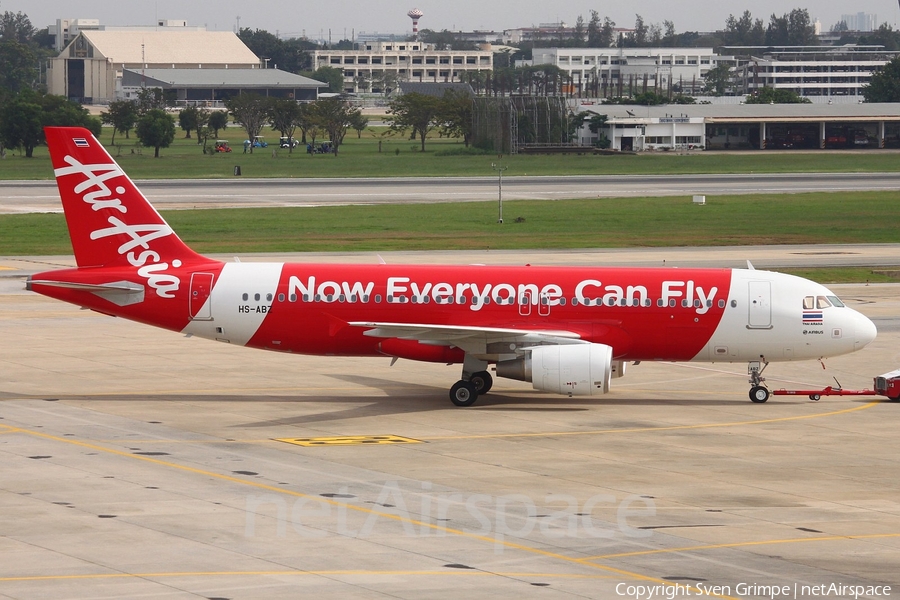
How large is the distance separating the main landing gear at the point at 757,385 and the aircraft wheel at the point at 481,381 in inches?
323

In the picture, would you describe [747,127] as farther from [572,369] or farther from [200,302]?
[200,302]

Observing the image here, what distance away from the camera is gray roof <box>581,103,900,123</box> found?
625 ft

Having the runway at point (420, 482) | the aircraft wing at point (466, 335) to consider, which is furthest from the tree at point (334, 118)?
the aircraft wing at point (466, 335)

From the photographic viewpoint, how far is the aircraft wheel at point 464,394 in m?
37.9

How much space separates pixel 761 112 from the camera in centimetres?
19088

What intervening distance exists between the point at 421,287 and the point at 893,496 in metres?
15.8

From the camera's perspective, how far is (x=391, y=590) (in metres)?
20.5

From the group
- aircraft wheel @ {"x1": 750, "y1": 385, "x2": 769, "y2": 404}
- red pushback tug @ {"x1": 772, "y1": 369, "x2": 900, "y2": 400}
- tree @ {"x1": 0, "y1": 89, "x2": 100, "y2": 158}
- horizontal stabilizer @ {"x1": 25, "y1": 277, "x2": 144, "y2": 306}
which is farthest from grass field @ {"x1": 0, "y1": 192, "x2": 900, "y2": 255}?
tree @ {"x1": 0, "y1": 89, "x2": 100, "y2": 158}

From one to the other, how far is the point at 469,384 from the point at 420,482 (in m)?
10.1

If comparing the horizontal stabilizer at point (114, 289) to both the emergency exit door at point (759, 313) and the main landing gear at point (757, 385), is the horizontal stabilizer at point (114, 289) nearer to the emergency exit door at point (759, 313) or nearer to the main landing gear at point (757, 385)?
the emergency exit door at point (759, 313)

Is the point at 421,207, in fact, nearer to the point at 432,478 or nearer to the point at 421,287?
the point at 421,287

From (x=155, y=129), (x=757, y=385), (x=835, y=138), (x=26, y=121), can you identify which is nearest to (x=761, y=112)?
(x=835, y=138)

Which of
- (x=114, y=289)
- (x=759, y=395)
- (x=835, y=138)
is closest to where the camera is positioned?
(x=114, y=289)

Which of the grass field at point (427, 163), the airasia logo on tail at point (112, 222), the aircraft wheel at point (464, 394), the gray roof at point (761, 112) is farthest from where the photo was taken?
the gray roof at point (761, 112)
